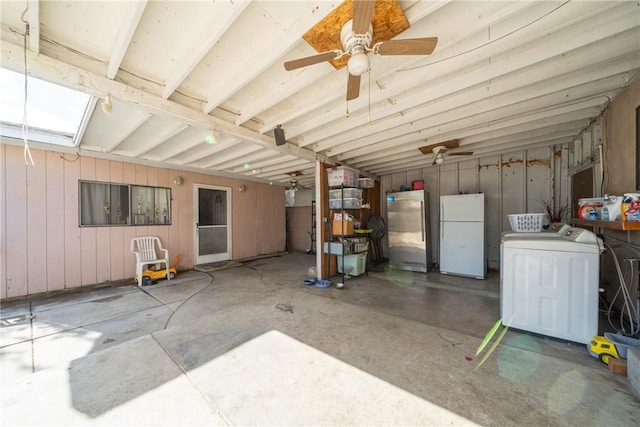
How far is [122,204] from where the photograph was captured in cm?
493

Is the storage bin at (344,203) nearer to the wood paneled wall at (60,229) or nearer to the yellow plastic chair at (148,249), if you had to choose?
the yellow plastic chair at (148,249)

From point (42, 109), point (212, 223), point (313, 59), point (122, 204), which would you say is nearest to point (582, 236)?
point (313, 59)

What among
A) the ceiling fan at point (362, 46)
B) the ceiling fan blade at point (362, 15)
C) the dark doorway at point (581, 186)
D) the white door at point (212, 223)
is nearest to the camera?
the ceiling fan blade at point (362, 15)

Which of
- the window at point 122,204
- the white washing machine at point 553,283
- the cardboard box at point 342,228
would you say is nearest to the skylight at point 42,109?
the window at point 122,204

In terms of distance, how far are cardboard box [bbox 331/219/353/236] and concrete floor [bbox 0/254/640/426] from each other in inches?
56.6

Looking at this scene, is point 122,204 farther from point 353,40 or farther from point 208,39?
point 353,40

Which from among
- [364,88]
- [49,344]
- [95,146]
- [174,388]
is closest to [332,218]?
[364,88]

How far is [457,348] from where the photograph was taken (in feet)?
7.29

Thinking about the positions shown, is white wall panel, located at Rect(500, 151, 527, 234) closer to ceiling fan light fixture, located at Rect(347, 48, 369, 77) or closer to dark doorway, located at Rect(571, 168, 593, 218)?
dark doorway, located at Rect(571, 168, 593, 218)

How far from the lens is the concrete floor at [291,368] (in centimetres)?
150

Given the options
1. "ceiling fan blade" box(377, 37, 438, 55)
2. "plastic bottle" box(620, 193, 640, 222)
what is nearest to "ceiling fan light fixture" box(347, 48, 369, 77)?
"ceiling fan blade" box(377, 37, 438, 55)

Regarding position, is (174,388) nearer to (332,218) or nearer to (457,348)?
(457,348)

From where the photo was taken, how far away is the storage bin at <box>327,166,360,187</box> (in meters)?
4.56

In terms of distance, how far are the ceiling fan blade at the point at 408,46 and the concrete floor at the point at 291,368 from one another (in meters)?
2.45
